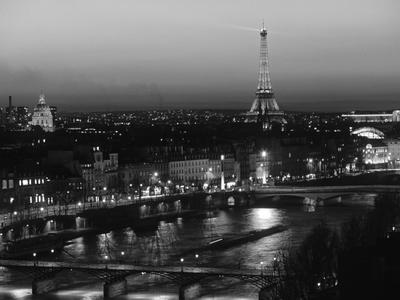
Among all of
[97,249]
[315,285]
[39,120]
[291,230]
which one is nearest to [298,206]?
[291,230]

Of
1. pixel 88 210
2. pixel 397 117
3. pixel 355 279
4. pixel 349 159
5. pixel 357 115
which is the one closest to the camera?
pixel 355 279

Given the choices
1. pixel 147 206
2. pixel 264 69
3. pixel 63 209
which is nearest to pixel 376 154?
pixel 264 69

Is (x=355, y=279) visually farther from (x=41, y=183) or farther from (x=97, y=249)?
(x=41, y=183)

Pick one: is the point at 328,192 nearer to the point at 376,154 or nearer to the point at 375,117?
the point at 376,154

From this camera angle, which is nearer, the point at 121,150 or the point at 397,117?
the point at 121,150

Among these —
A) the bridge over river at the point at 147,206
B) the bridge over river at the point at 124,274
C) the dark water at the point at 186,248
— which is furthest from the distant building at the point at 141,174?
the bridge over river at the point at 124,274

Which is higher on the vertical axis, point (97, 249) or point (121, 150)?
point (121, 150)

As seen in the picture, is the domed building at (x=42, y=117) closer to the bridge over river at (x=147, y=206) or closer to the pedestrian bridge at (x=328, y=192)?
the bridge over river at (x=147, y=206)

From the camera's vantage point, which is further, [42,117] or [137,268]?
[42,117]
